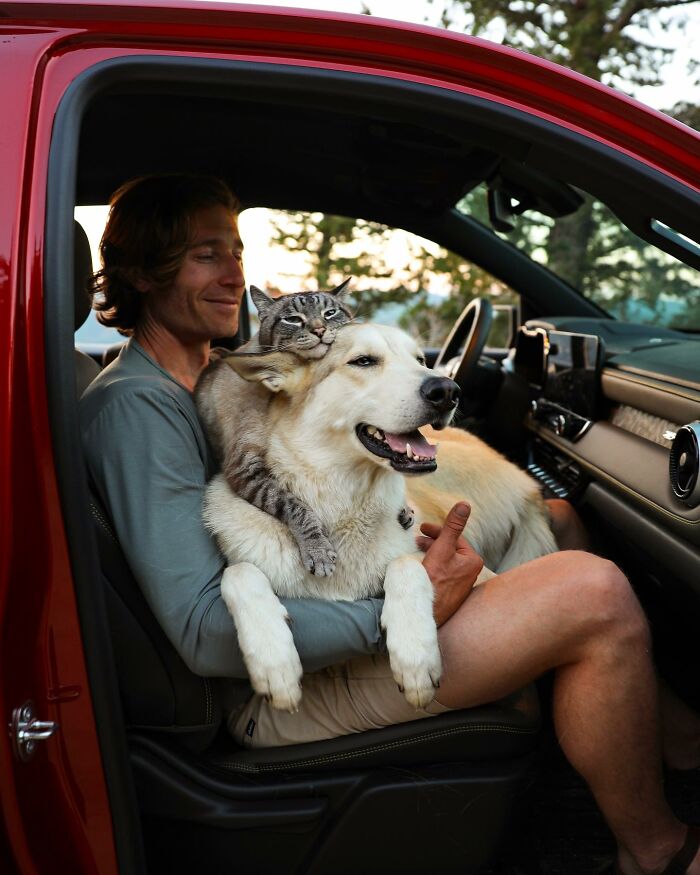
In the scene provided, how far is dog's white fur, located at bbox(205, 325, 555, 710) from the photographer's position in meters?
1.48

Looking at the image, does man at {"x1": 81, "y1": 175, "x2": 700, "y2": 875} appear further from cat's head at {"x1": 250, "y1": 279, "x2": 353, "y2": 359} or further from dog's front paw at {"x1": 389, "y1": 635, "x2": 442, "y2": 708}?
cat's head at {"x1": 250, "y1": 279, "x2": 353, "y2": 359}

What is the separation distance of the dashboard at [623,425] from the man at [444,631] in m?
0.27

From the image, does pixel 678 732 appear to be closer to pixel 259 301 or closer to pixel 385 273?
pixel 259 301

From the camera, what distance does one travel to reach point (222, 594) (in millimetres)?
1500

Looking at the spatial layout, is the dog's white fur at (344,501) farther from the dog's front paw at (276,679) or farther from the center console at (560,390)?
the center console at (560,390)

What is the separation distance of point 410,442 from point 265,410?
0.34 m

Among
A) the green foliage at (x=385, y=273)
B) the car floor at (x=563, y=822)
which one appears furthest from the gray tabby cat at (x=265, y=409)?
the green foliage at (x=385, y=273)

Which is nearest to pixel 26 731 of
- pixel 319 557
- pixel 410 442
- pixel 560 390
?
pixel 319 557

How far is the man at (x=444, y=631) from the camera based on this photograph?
151 cm

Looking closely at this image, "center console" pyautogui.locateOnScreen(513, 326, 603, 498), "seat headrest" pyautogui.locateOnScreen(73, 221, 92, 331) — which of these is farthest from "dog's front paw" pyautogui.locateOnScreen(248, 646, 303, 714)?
"center console" pyautogui.locateOnScreen(513, 326, 603, 498)

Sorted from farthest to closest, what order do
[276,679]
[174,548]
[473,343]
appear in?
1. [473,343]
2. [174,548]
3. [276,679]

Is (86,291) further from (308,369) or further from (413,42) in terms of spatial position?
(413,42)

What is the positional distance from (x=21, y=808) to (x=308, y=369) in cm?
98

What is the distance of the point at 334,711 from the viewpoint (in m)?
1.68
